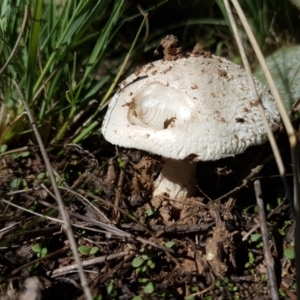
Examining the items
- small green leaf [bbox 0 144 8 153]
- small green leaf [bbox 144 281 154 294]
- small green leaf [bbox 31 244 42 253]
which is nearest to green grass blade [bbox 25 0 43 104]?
small green leaf [bbox 0 144 8 153]

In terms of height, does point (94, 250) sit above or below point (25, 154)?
below

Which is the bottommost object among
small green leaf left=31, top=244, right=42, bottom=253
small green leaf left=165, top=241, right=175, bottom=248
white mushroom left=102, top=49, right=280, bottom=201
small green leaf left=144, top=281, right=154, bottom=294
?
small green leaf left=144, top=281, right=154, bottom=294

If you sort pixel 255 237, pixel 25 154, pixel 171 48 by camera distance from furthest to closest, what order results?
pixel 25 154 < pixel 171 48 < pixel 255 237

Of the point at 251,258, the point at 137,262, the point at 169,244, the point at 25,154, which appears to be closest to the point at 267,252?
the point at 251,258

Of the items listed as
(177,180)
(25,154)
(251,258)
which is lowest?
(251,258)

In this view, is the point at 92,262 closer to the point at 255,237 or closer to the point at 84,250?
the point at 84,250

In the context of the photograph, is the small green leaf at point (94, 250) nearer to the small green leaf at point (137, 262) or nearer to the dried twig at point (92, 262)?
the dried twig at point (92, 262)

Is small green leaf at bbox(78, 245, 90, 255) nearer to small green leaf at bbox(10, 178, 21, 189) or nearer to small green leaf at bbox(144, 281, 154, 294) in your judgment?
small green leaf at bbox(144, 281, 154, 294)

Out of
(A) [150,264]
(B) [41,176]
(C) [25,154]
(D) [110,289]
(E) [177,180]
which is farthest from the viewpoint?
(C) [25,154]

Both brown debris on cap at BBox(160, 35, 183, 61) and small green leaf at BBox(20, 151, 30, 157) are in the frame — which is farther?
small green leaf at BBox(20, 151, 30, 157)
